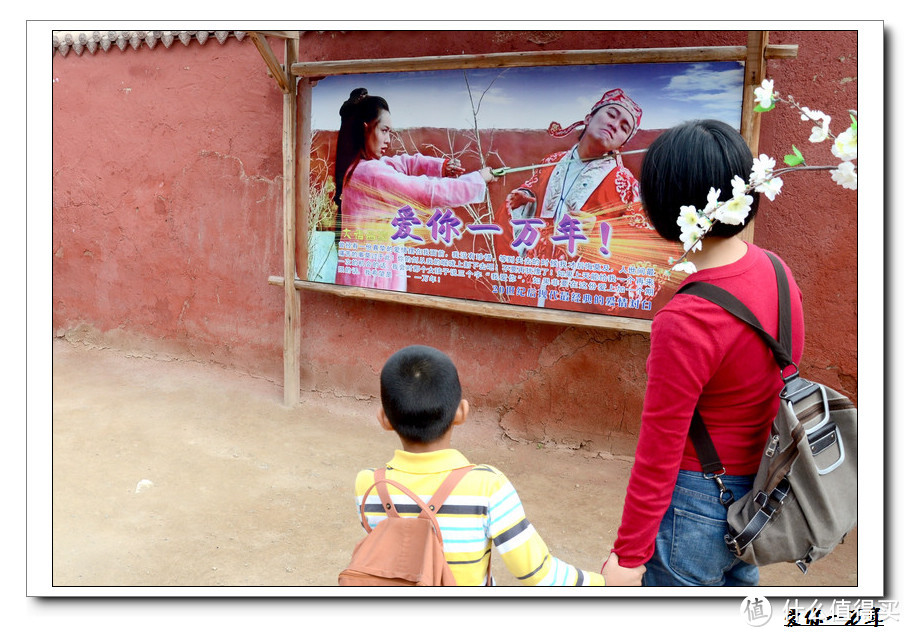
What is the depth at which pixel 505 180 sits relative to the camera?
4445mm

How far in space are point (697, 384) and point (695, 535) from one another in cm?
32

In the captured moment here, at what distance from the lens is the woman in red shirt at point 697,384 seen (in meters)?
1.36

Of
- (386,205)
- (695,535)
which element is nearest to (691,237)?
(695,535)

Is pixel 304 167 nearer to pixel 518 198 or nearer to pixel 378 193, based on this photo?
pixel 378 193

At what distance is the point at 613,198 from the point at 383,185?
1.63 meters

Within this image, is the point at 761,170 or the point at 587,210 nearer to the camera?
the point at 761,170

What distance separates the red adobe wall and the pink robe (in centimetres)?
30

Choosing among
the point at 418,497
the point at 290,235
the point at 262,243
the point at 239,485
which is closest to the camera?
the point at 418,497

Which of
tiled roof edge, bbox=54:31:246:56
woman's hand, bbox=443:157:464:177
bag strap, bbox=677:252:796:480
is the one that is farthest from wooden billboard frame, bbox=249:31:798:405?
bag strap, bbox=677:252:796:480

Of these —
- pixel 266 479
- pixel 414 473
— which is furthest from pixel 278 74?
pixel 414 473

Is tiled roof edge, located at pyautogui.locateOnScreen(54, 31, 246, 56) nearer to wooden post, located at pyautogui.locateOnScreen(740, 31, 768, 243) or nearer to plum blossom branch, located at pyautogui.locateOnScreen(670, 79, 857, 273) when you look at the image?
wooden post, located at pyautogui.locateOnScreen(740, 31, 768, 243)

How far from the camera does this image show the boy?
5.01 feet

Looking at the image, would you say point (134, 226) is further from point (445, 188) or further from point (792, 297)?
point (792, 297)

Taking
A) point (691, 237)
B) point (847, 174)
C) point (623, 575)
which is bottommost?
point (623, 575)
